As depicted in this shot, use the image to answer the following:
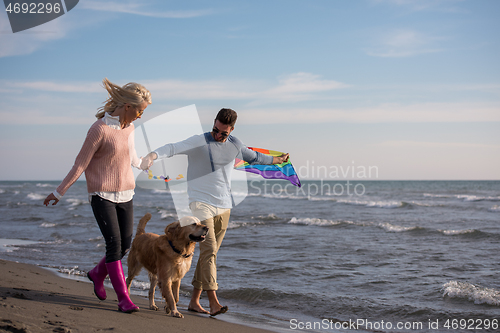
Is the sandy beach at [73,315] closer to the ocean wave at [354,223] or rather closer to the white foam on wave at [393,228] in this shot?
the white foam on wave at [393,228]

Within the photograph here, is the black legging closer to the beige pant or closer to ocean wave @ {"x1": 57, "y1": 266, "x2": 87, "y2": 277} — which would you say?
the beige pant

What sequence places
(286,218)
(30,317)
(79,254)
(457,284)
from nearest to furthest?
(30,317) → (457,284) → (79,254) → (286,218)

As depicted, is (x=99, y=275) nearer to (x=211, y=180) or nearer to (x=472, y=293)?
(x=211, y=180)

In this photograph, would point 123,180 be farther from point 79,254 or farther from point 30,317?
point 79,254

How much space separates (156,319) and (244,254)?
17.7ft

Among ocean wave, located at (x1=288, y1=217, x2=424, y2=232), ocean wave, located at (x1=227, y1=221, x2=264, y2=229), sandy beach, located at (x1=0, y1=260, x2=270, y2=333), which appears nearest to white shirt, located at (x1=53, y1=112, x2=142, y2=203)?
sandy beach, located at (x1=0, y1=260, x2=270, y2=333)

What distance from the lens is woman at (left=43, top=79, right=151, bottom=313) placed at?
3.63m

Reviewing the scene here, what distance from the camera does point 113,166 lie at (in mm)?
3727

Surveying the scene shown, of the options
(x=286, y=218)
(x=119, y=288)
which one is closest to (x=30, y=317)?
(x=119, y=288)

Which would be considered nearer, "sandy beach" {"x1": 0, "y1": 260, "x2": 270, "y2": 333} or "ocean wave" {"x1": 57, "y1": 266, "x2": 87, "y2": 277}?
"sandy beach" {"x1": 0, "y1": 260, "x2": 270, "y2": 333}

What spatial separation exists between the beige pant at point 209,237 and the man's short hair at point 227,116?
93cm

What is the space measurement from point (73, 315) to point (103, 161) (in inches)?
55.1

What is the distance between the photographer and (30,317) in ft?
10.5

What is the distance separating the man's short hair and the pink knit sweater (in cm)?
100
